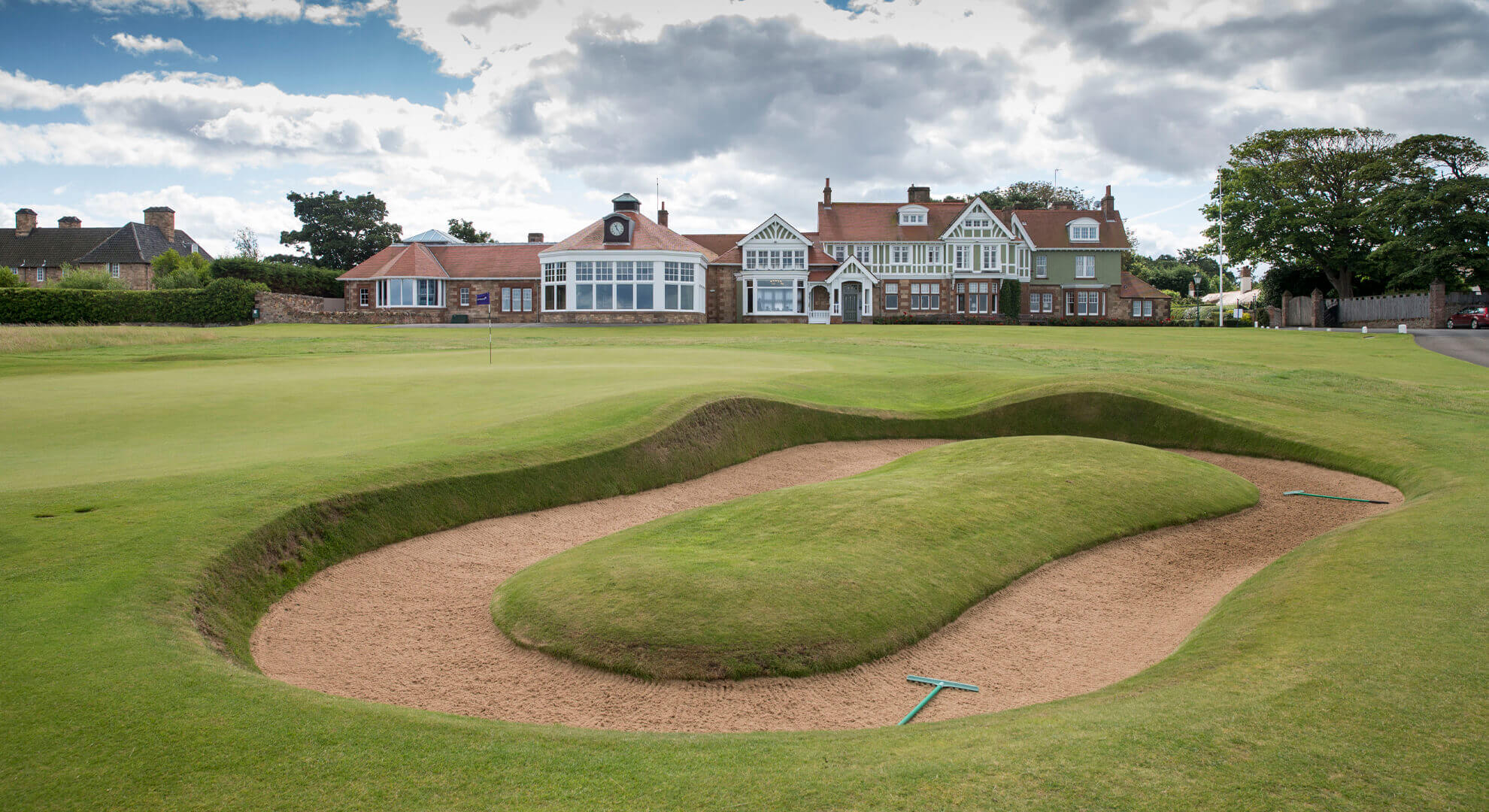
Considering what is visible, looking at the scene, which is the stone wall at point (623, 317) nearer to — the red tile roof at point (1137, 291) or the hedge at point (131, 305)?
the hedge at point (131, 305)

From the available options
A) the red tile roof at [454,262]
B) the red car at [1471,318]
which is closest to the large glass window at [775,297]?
the red tile roof at [454,262]

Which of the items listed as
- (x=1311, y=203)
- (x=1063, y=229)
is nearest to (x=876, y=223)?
(x=1063, y=229)

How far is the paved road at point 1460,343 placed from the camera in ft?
108

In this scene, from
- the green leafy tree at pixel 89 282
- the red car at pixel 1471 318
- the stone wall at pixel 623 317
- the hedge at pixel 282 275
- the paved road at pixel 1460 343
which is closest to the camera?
the paved road at pixel 1460 343

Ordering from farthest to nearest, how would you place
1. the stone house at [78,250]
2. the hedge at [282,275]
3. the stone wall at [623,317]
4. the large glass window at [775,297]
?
the stone house at [78,250] < the large glass window at [775,297] < the hedge at [282,275] < the stone wall at [623,317]

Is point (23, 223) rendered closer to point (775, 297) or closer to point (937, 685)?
point (775, 297)

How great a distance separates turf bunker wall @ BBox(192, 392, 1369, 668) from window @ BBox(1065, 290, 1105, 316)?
59371mm

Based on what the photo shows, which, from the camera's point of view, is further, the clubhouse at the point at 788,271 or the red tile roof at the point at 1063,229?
the red tile roof at the point at 1063,229

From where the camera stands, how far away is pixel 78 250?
86.9m

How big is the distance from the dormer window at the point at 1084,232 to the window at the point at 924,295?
41.8 feet

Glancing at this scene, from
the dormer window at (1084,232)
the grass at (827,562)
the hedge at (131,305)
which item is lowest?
the grass at (827,562)

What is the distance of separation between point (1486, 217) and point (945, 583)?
66931 mm

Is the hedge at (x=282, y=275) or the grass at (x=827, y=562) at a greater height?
the hedge at (x=282, y=275)

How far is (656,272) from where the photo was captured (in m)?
58.6
